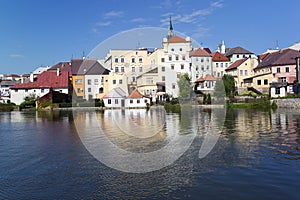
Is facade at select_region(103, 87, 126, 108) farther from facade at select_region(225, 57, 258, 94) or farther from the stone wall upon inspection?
facade at select_region(225, 57, 258, 94)

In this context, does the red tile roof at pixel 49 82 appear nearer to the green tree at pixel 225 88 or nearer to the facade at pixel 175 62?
the facade at pixel 175 62

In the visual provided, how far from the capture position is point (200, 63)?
67750 millimetres

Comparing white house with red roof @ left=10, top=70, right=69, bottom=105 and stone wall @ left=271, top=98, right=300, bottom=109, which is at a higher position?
white house with red roof @ left=10, top=70, right=69, bottom=105

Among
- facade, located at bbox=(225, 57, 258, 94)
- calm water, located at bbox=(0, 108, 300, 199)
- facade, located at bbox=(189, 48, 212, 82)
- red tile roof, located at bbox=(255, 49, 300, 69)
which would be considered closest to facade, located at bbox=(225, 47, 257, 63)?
facade, located at bbox=(189, 48, 212, 82)

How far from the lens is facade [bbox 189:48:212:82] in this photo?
66.8 metres

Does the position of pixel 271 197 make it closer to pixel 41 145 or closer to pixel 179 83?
pixel 41 145

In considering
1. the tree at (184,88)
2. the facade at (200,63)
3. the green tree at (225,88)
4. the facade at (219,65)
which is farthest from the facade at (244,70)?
the tree at (184,88)

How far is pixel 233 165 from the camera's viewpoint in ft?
29.4

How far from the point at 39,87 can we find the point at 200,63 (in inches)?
1367

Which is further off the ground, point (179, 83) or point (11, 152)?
point (179, 83)

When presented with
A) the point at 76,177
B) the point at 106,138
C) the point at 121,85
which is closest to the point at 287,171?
the point at 76,177

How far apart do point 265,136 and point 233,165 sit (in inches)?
233

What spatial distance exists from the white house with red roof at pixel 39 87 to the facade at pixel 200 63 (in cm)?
2736

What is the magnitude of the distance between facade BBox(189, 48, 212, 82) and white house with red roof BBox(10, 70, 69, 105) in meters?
27.4
